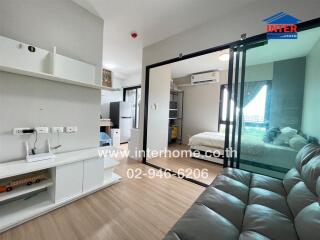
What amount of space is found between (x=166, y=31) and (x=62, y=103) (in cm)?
203

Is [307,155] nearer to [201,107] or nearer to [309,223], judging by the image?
[309,223]

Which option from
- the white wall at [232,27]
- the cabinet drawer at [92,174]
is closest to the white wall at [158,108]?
the white wall at [232,27]

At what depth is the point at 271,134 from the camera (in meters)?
2.22

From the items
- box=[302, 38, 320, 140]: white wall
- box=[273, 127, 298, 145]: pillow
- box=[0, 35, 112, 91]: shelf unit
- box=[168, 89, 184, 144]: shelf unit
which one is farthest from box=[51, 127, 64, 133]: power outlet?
box=[168, 89, 184, 144]: shelf unit

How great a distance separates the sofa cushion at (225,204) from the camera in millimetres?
1002

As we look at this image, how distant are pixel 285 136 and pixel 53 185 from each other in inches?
118

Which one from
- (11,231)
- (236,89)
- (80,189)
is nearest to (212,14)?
(236,89)

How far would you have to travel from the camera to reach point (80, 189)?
1927 millimetres

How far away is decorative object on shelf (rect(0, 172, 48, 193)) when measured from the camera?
152cm

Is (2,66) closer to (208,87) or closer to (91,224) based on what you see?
(91,224)

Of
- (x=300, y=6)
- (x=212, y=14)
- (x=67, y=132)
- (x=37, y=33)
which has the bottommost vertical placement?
(x=67, y=132)

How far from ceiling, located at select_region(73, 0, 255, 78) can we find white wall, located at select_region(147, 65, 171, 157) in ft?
2.75

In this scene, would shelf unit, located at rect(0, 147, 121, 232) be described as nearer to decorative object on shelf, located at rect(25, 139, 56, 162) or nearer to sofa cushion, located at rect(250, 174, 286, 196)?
decorative object on shelf, located at rect(25, 139, 56, 162)

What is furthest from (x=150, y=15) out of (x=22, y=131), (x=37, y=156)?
(x=37, y=156)
